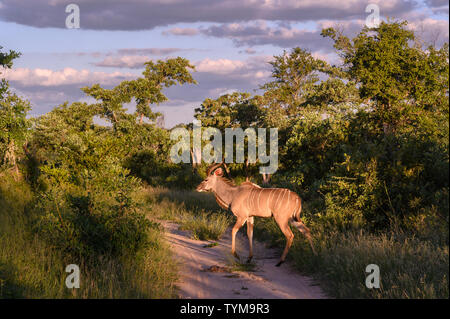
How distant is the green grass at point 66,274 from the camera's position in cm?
709

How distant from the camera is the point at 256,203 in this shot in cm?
1055

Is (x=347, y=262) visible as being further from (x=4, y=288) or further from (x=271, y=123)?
(x=271, y=123)

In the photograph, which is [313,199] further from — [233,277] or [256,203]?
[233,277]

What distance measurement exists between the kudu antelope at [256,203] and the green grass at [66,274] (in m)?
1.86

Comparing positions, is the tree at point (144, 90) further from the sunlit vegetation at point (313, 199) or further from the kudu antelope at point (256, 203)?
the kudu antelope at point (256, 203)

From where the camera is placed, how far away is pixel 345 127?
49.2ft

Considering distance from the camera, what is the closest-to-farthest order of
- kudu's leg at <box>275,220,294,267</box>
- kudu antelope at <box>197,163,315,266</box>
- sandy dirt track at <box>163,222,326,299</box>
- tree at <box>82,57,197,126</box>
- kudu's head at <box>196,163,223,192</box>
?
sandy dirt track at <box>163,222,326,299</box> → kudu's leg at <box>275,220,294,267</box> → kudu antelope at <box>197,163,315,266</box> → kudu's head at <box>196,163,223,192</box> → tree at <box>82,57,197,126</box>

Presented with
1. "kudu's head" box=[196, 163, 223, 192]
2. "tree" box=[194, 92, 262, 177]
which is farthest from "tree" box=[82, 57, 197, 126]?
"kudu's head" box=[196, 163, 223, 192]

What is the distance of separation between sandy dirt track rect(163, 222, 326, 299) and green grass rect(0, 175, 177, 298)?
1.54 feet

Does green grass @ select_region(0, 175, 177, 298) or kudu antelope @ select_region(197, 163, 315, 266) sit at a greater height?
kudu antelope @ select_region(197, 163, 315, 266)

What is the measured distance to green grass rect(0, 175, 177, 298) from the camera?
23.2ft

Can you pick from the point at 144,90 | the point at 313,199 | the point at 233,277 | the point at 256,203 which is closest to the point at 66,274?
the point at 233,277

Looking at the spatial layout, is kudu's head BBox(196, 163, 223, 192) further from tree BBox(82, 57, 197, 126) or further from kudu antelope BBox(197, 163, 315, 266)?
tree BBox(82, 57, 197, 126)
